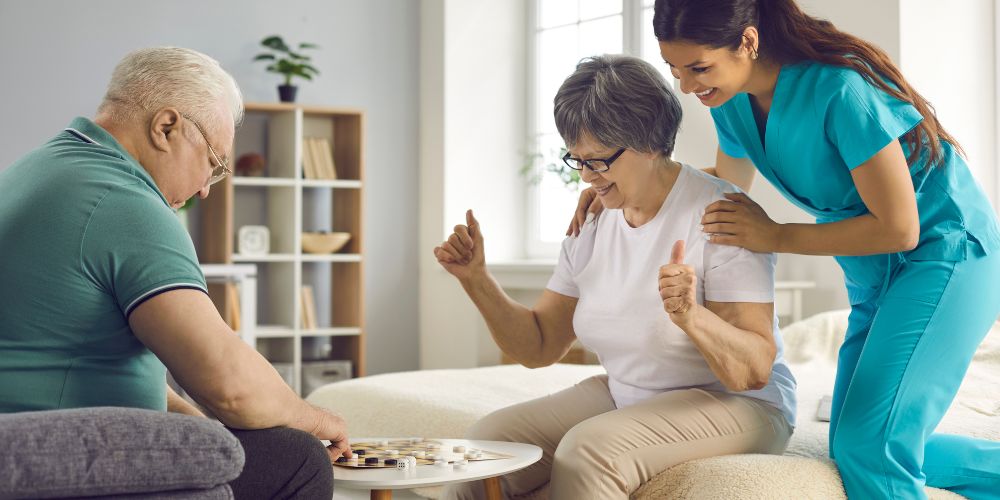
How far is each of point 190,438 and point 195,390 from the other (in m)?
0.16

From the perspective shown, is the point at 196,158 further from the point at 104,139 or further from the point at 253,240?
the point at 253,240

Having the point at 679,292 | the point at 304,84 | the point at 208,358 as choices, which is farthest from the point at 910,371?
the point at 304,84

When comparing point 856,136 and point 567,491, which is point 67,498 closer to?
point 567,491

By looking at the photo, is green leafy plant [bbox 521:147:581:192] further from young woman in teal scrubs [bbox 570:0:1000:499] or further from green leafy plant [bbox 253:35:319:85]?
young woman in teal scrubs [bbox 570:0:1000:499]

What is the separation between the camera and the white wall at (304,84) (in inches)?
189

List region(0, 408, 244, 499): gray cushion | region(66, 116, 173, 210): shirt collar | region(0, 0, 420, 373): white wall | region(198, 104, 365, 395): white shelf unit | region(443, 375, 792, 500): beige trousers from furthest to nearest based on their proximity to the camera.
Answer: region(198, 104, 365, 395): white shelf unit → region(0, 0, 420, 373): white wall → region(443, 375, 792, 500): beige trousers → region(66, 116, 173, 210): shirt collar → region(0, 408, 244, 499): gray cushion

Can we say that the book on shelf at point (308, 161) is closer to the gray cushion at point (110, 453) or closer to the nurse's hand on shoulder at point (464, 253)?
the nurse's hand on shoulder at point (464, 253)

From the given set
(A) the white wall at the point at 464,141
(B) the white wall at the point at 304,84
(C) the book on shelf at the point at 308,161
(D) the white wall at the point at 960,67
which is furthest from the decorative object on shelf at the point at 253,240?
(D) the white wall at the point at 960,67

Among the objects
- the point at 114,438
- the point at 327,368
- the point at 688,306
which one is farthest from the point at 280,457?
the point at 327,368

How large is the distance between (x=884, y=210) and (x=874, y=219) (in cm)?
3

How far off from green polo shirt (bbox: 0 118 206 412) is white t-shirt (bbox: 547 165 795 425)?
0.72 m

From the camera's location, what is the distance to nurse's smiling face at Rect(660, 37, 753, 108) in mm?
1641

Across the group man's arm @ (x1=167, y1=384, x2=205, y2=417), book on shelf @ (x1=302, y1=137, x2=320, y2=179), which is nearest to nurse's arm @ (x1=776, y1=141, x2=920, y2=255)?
man's arm @ (x1=167, y1=384, x2=205, y2=417)

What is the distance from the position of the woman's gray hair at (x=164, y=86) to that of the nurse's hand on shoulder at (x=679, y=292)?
0.70 m
